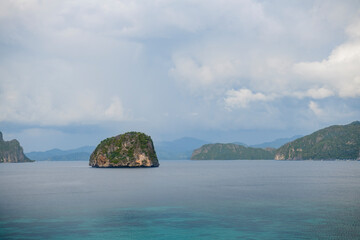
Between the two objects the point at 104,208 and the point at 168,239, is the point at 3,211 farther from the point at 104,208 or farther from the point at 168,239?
the point at 168,239

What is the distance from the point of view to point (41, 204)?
236ft

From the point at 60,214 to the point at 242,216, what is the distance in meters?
31.4

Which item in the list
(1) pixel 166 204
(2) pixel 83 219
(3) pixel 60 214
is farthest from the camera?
(1) pixel 166 204

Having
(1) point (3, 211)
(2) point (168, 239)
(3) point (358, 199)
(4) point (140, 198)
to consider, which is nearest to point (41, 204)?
(1) point (3, 211)

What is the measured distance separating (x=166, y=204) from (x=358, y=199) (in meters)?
42.7

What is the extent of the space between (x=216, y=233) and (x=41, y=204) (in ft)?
144

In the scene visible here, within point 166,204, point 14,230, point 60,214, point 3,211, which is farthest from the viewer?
point 166,204

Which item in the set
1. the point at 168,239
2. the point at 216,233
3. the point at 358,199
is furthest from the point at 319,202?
the point at 168,239

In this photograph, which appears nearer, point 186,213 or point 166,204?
point 186,213

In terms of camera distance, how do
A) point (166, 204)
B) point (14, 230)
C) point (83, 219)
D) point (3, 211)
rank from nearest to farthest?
point (14, 230)
point (83, 219)
point (3, 211)
point (166, 204)

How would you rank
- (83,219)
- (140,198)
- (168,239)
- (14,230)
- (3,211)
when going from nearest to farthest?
1. (168,239)
2. (14,230)
3. (83,219)
4. (3,211)
5. (140,198)

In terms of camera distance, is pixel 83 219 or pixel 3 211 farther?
pixel 3 211

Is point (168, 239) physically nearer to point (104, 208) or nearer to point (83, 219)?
point (83, 219)

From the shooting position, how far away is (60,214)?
59156mm
